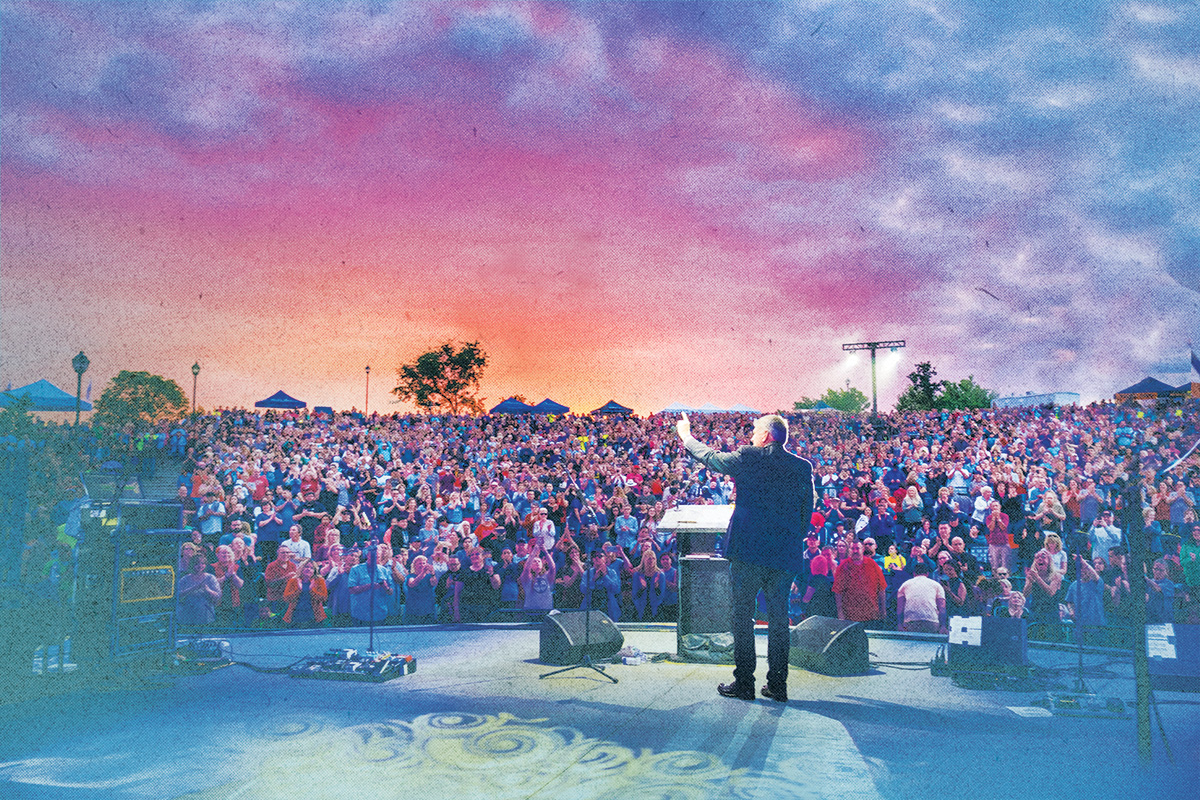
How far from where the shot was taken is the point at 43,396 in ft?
51.9

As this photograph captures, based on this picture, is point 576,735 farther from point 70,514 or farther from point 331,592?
point 70,514

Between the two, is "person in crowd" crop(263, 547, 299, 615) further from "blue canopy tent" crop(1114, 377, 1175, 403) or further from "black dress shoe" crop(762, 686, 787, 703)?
"blue canopy tent" crop(1114, 377, 1175, 403)

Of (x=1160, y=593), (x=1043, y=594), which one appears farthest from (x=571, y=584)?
(x=1160, y=593)

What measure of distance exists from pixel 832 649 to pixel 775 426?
2061mm

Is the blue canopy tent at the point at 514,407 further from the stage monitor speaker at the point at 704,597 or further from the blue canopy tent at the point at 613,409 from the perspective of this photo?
the stage monitor speaker at the point at 704,597

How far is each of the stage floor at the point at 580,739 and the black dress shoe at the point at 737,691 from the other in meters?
0.06

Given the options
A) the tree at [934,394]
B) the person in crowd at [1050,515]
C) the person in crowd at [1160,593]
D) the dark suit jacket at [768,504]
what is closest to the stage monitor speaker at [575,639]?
the dark suit jacket at [768,504]

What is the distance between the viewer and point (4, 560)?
7578mm

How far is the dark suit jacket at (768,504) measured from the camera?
4281 millimetres

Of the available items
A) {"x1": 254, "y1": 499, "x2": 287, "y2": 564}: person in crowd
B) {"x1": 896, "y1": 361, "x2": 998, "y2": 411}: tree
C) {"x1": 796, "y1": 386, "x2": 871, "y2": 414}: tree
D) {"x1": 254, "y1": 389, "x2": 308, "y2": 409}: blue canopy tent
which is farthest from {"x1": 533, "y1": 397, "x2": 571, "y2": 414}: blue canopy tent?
{"x1": 796, "y1": 386, "x2": 871, "y2": 414}: tree

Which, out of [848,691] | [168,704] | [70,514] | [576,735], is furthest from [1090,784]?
[70,514]

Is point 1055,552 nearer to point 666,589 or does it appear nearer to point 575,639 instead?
point 666,589

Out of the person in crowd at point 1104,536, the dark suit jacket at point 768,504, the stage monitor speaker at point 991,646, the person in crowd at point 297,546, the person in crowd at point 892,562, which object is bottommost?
Answer: the stage monitor speaker at point 991,646

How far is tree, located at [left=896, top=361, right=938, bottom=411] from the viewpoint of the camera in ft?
153
